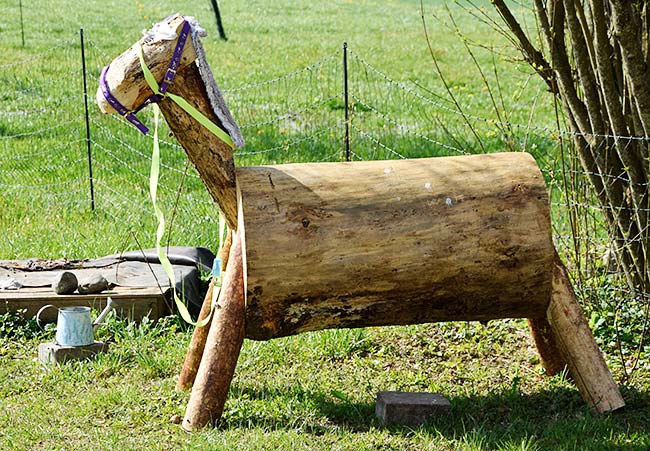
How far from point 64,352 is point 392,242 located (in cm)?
195

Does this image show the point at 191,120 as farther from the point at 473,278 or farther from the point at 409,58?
the point at 409,58

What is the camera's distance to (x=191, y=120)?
409cm

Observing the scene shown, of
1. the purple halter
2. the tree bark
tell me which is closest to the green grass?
the tree bark

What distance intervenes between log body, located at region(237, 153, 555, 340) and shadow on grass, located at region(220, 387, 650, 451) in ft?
1.45

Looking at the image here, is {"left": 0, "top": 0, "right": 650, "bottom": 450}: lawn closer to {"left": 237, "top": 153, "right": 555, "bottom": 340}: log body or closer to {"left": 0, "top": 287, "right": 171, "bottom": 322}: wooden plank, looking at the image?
{"left": 0, "top": 287, "right": 171, "bottom": 322}: wooden plank

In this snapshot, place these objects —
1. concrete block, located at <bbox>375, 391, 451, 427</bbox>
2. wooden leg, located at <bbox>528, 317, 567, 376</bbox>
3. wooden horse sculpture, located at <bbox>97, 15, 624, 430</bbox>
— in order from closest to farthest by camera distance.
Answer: wooden horse sculpture, located at <bbox>97, 15, 624, 430</bbox>
concrete block, located at <bbox>375, 391, 451, 427</bbox>
wooden leg, located at <bbox>528, 317, 567, 376</bbox>

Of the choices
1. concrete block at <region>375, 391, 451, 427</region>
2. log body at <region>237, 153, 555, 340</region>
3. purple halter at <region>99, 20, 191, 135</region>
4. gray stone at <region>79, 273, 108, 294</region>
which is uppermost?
purple halter at <region>99, 20, 191, 135</region>

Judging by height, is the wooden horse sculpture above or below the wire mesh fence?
above

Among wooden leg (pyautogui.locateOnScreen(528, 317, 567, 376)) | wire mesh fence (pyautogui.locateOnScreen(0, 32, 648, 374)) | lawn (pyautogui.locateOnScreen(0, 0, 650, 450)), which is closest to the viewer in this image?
lawn (pyautogui.locateOnScreen(0, 0, 650, 450))

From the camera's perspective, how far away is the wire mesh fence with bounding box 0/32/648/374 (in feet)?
18.3

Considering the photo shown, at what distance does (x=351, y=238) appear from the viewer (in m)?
4.09

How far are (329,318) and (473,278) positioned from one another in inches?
25.1

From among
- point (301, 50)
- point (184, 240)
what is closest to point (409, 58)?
point (301, 50)

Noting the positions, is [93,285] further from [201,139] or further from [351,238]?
[351,238]
